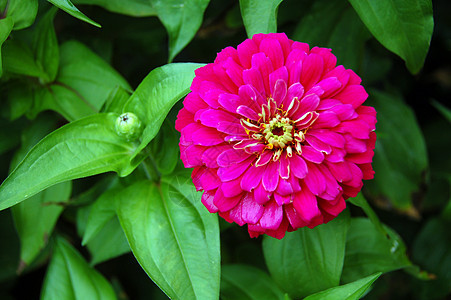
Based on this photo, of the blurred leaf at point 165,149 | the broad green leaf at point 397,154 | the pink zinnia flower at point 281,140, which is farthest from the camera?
the broad green leaf at point 397,154

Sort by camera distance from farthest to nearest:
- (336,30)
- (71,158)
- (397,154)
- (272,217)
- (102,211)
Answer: (397,154)
(336,30)
(102,211)
(71,158)
(272,217)

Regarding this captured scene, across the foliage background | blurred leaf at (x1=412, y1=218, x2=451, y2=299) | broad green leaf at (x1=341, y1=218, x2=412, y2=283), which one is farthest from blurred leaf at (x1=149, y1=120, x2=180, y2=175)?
blurred leaf at (x1=412, y1=218, x2=451, y2=299)

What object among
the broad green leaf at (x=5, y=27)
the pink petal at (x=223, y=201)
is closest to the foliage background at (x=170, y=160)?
the broad green leaf at (x=5, y=27)

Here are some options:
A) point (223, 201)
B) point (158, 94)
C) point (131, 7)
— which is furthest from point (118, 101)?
point (223, 201)

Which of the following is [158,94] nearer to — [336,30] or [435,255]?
[336,30]

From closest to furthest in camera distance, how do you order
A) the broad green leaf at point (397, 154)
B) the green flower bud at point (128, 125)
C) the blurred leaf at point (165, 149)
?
the green flower bud at point (128, 125)
the blurred leaf at point (165, 149)
the broad green leaf at point (397, 154)

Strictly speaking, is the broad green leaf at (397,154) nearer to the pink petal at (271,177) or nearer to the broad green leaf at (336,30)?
the broad green leaf at (336,30)

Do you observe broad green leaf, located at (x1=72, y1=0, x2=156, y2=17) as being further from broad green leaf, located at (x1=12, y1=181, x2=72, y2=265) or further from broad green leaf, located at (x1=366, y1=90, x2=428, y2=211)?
broad green leaf, located at (x1=366, y1=90, x2=428, y2=211)
